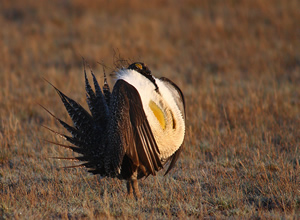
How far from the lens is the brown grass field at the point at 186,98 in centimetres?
322

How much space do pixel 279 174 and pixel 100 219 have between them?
1502 millimetres

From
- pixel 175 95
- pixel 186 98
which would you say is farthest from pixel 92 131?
pixel 186 98

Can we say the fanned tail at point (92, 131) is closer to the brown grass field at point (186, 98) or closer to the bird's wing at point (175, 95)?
the brown grass field at point (186, 98)

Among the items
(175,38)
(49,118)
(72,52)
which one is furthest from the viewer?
(175,38)

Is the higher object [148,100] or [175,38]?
[175,38]

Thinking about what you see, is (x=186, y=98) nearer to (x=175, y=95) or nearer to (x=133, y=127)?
(x=175, y=95)

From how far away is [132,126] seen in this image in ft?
9.34

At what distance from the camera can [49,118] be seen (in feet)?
17.3

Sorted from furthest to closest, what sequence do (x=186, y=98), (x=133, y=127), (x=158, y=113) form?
(x=186, y=98)
(x=158, y=113)
(x=133, y=127)

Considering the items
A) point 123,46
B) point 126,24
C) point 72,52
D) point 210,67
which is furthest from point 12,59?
point 210,67

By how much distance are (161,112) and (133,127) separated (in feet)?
1.00

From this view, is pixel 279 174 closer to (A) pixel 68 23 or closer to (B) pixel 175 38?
(B) pixel 175 38

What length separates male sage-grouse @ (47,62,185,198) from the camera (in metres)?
2.85

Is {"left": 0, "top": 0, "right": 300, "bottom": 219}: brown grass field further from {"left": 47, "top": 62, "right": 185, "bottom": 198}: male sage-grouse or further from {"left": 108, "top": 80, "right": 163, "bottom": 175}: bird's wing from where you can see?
{"left": 108, "top": 80, "right": 163, "bottom": 175}: bird's wing
